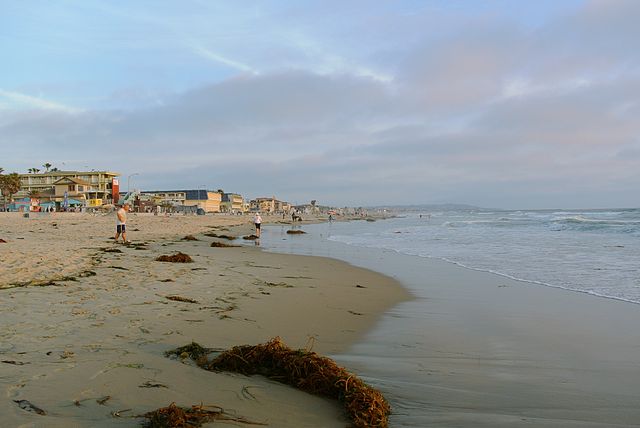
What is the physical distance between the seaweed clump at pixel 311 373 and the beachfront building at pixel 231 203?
128 m

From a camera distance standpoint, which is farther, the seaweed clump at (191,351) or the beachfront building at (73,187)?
the beachfront building at (73,187)

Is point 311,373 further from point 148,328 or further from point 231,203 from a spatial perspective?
point 231,203

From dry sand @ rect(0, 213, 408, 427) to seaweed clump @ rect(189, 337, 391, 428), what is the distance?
0.36ft

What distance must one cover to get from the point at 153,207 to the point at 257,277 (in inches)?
3025

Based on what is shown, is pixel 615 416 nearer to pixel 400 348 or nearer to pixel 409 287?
pixel 400 348

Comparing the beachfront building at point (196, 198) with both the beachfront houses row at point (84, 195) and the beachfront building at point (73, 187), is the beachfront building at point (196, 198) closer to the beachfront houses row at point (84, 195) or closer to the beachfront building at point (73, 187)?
the beachfront houses row at point (84, 195)

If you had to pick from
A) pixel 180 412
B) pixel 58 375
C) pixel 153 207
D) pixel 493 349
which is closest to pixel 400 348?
pixel 493 349

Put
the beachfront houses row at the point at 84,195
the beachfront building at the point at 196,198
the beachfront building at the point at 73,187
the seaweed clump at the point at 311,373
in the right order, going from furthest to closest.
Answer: the beachfront building at the point at 196,198
the beachfront building at the point at 73,187
the beachfront houses row at the point at 84,195
the seaweed clump at the point at 311,373

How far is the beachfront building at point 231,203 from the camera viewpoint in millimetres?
133825

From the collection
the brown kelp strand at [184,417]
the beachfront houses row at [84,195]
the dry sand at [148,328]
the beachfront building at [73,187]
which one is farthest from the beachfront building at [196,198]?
the brown kelp strand at [184,417]

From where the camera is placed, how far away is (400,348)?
17.5ft

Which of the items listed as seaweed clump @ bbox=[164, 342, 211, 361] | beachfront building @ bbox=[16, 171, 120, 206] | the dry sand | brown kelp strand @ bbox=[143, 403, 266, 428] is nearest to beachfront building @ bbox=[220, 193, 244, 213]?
A: beachfront building @ bbox=[16, 171, 120, 206]

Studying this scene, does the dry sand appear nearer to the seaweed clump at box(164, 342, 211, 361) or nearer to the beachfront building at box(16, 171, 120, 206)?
the seaweed clump at box(164, 342, 211, 361)

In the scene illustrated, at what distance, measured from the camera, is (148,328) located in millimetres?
5402
